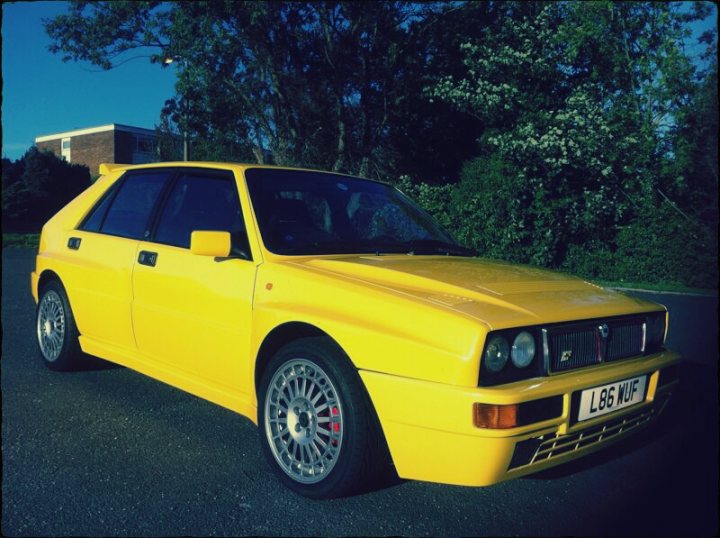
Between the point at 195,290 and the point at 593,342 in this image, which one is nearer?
the point at 593,342

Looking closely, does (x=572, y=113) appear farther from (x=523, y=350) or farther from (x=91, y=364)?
(x=523, y=350)

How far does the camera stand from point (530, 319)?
2.62 metres

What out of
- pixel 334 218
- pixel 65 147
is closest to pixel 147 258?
pixel 334 218

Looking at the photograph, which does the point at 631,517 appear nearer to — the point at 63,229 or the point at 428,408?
the point at 428,408

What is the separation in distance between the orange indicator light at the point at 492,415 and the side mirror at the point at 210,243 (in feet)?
5.20

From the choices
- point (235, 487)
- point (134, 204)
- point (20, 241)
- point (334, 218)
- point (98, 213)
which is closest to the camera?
point (235, 487)

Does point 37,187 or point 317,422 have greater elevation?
point 37,187

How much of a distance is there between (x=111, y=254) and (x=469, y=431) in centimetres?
287

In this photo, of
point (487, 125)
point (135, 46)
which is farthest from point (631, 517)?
point (135, 46)

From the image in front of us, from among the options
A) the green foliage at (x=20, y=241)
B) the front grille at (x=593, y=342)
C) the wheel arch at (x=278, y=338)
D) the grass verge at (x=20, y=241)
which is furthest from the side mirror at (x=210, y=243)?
the grass verge at (x=20, y=241)

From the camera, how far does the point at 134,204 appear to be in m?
4.40

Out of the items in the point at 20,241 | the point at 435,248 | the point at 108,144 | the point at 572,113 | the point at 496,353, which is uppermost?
the point at 108,144

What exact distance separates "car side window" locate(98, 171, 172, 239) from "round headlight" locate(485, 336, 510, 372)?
2.53 m

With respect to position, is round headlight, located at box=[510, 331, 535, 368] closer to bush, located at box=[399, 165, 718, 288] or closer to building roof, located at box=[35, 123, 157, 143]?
bush, located at box=[399, 165, 718, 288]
